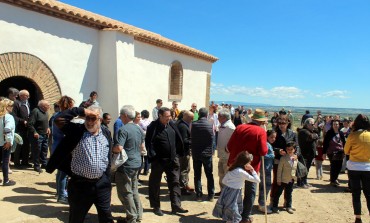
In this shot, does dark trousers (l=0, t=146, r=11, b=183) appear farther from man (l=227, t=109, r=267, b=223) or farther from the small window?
the small window

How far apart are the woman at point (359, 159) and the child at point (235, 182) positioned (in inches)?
72.2

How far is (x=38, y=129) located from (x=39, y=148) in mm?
439

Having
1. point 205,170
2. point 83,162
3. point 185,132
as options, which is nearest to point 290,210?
point 205,170

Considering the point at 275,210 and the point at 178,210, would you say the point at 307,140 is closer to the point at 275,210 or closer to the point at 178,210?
the point at 275,210

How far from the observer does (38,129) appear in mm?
7383

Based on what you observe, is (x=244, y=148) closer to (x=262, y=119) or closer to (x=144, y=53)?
(x=262, y=119)

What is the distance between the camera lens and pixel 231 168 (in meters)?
4.86

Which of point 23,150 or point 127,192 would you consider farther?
point 23,150

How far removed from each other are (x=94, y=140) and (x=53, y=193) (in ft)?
10.7

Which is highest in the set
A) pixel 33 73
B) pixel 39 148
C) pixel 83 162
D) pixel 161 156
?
pixel 33 73

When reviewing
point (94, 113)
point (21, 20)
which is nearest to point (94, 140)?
point (94, 113)

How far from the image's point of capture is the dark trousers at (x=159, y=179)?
5.42 m

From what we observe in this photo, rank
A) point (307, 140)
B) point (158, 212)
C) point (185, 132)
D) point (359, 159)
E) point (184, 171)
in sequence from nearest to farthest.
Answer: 1. point (359, 159)
2. point (158, 212)
3. point (185, 132)
4. point (184, 171)
5. point (307, 140)

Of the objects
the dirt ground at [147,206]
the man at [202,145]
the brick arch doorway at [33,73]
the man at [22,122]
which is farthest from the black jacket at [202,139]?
the brick arch doorway at [33,73]
